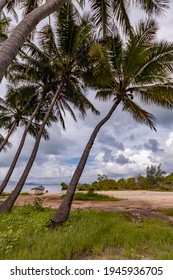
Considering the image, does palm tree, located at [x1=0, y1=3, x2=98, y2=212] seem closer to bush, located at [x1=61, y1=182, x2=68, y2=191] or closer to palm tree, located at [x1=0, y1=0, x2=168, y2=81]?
palm tree, located at [x1=0, y1=0, x2=168, y2=81]

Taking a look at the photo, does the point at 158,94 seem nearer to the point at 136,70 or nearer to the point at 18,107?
the point at 136,70

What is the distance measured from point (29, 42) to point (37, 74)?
5.41 feet

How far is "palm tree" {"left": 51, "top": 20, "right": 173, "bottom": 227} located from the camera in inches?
363

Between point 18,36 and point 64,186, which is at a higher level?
point 18,36

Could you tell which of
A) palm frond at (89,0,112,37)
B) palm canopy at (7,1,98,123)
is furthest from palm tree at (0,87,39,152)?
palm frond at (89,0,112,37)

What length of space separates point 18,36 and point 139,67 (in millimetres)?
5022

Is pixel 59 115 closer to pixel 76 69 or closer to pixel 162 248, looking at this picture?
pixel 76 69

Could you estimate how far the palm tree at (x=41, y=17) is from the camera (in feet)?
18.4

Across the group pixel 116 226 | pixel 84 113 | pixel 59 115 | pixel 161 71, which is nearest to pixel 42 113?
pixel 59 115

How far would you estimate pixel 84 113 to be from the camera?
16.1m

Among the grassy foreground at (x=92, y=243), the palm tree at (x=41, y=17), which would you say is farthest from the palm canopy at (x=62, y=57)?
the grassy foreground at (x=92, y=243)

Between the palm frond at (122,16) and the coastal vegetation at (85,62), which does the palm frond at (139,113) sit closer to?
the coastal vegetation at (85,62)

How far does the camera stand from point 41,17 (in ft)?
21.7

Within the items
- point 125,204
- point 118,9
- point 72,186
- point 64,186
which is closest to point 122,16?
point 118,9
